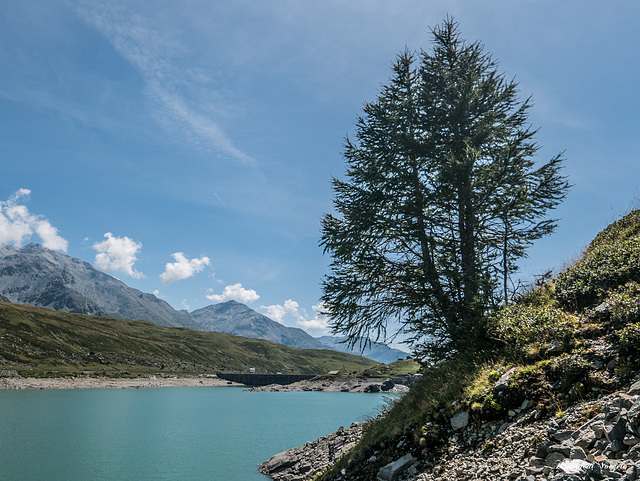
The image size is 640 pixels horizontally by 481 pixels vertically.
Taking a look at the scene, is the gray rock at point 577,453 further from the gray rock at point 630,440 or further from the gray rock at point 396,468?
the gray rock at point 396,468

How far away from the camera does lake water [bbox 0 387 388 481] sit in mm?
30188

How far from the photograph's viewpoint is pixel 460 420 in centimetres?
1128

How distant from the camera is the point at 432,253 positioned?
18.3 metres

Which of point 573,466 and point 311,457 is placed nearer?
point 573,466

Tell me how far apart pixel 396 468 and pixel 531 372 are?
5.33 metres

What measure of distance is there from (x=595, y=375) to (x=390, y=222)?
36.9ft

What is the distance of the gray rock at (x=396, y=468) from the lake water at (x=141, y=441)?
684 cm

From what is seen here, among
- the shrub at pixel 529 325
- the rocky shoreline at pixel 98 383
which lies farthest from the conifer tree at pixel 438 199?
the rocky shoreline at pixel 98 383

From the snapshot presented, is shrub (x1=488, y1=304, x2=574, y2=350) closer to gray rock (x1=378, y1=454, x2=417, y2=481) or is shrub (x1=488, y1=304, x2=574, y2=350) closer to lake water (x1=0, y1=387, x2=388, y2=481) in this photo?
gray rock (x1=378, y1=454, x2=417, y2=481)

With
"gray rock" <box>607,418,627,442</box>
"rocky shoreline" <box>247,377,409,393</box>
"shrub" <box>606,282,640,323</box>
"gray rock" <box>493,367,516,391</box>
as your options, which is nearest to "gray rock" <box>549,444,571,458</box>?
"gray rock" <box>607,418,627,442</box>

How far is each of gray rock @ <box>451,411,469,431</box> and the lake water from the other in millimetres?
8435

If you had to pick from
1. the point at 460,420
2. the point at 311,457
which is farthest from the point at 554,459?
the point at 311,457

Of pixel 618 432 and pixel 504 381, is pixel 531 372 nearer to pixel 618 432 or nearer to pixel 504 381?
pixel 504 381

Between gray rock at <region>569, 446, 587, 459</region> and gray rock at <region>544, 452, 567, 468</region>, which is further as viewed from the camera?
gray rock at <region>544, 452, 567, 468</region>
